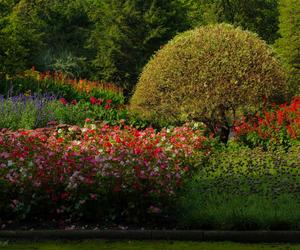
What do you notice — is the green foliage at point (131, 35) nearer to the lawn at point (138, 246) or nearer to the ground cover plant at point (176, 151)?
the ground cover plant at point (176, 151)

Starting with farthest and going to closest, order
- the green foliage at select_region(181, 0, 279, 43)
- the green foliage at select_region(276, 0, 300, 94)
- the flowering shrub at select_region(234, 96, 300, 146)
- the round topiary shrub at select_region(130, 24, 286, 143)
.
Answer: the green foliage at select_region(181, 0, 279, 43), the green foliage at select_region(276, 0, 300, 94), the round topiary shrub at select_region(130, 24, 286, 143), the flowering shrub at select_region(234, 96, 300, 146)

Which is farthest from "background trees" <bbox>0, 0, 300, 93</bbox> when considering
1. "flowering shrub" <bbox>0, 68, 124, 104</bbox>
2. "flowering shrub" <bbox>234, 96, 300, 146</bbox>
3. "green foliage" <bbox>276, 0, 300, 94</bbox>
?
"flowering shrub" <bbox>234, 96, 300, 146</bbox>

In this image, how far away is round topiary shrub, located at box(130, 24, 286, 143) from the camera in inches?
640

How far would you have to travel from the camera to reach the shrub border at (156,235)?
817cm

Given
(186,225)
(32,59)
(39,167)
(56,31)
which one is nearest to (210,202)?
(186,225)

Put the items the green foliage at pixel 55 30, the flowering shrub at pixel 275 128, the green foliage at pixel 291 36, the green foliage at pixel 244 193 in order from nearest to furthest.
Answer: the green foliage at pixel 244 193
the flowering shrub at pixel 275 128
the green foliage at pixel 55 30
the green foliage at pixel 291 36

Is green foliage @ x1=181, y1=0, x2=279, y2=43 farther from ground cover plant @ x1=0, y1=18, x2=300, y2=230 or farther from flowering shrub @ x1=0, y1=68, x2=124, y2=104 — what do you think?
ground cover plant @ x1=0, y1=18, x2=300, y2=230

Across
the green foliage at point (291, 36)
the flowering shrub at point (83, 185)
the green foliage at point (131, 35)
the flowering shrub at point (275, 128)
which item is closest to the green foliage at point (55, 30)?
the green foliage at point (131, 35)

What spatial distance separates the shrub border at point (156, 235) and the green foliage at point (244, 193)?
208 millimetres

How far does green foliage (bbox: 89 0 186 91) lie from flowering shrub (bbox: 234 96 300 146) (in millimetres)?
21260

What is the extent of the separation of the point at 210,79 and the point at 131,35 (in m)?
22.1

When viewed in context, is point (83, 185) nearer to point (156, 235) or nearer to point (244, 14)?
point (156, 235)

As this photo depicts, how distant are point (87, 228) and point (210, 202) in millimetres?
1865

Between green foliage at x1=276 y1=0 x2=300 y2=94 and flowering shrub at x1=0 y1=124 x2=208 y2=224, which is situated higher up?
green foliage at x1=276 y1=0 x2=300 y2=94
